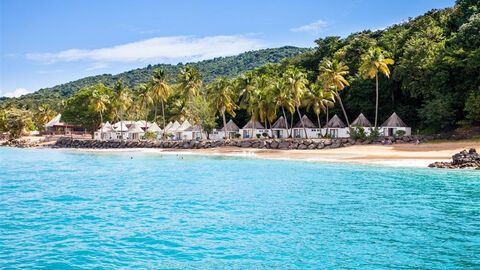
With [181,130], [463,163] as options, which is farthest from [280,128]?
[463,163]

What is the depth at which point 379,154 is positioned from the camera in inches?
Result: 1581

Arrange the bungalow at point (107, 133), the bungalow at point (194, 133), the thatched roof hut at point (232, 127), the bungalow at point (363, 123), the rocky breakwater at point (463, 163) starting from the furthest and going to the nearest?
the bungalow at point (107, 133)
the bungalow at point (194, 133)
the thatched roof hut at point (232, 127)
the bungalow at point (363, 123)
the rocky breakwater at point (463, 163)

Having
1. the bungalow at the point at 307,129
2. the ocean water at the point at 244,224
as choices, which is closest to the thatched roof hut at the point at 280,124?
the bungalow at the point at 307,129

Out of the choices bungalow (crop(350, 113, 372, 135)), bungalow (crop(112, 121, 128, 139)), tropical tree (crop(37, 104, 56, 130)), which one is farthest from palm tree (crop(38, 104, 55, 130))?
bungalow (crop(350, 113, 372, 135))

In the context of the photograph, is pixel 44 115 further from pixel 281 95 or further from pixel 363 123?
pixel 363 123

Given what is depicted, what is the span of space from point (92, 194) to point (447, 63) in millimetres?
39574

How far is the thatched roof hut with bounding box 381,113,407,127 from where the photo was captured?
49688mm

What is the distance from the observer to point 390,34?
62344 millimetres

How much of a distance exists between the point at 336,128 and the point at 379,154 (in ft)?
51.9

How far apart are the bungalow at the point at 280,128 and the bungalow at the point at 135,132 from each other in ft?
92.9

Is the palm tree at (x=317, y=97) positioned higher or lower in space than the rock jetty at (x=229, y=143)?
higher

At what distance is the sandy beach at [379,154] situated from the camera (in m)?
35.2

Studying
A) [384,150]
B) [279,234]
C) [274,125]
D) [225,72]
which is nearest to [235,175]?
[279,234]

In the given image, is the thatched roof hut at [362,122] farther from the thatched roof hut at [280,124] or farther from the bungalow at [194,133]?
the bungalow at [194,133]
